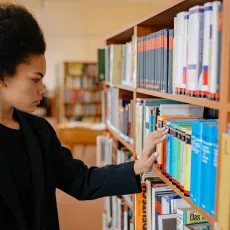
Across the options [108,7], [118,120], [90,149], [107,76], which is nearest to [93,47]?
[108,7]

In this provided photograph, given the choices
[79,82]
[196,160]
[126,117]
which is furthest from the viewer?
[79,82]

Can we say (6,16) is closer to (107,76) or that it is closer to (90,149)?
(107,76)

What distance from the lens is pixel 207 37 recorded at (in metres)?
1.05

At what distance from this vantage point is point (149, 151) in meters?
1.46

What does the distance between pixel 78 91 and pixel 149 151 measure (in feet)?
19.4

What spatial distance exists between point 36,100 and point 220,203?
794mm

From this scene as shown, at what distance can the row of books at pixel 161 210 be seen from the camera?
130cm

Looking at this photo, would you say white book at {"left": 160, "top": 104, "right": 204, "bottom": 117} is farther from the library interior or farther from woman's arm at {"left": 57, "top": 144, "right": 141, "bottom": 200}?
woman's arm at {"left": 57, "top": 144, "right": 141, "bottom": 200}

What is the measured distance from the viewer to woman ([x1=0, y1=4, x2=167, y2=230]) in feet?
4.31

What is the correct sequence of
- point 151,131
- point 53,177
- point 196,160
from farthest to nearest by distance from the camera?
point 151,131
point 53,177
point 196,160

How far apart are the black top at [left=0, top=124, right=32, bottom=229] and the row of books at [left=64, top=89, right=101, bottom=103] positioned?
5780mm

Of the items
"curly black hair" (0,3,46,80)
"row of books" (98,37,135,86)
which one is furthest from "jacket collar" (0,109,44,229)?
"row of books" (98,37,135,86)

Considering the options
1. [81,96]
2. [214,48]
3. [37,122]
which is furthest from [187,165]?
[81,96]

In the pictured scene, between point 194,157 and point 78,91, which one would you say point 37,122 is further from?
point 78,91
